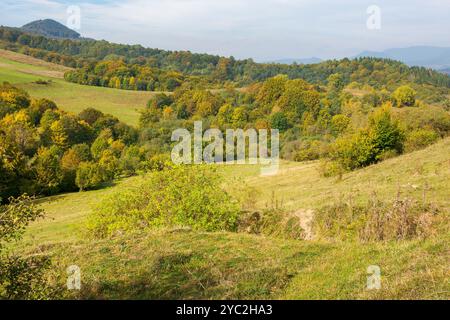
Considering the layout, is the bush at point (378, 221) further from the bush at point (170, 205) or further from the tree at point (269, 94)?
the tree at point (269, 94)

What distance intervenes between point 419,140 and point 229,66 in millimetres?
153853

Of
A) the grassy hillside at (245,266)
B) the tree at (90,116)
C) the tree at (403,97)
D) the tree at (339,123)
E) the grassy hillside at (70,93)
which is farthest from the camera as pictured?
the tree at (403,97)

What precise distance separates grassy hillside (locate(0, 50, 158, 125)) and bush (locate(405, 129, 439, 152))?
217ft

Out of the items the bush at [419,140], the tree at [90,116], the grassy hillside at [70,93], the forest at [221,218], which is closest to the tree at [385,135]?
the forest at [221,218]

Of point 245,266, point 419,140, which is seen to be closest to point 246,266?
point 245,266

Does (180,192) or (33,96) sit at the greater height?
(33,96)

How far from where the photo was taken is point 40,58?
14075cm

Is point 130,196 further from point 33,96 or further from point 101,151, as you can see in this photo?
point 33,96

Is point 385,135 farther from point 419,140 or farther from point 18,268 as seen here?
point 18,268

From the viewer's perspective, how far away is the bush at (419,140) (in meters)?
36.0

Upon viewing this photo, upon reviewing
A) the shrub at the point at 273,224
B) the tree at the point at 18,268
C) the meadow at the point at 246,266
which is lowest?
the shrub at the point at 273,224

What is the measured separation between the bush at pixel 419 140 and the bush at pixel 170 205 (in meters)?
24.4
